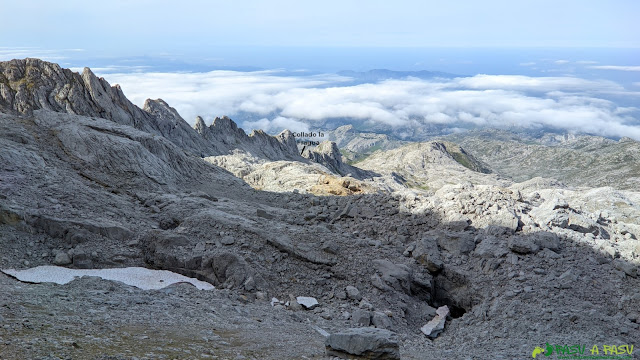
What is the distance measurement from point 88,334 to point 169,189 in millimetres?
20999

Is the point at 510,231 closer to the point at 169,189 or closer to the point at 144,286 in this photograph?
the point at 144,286

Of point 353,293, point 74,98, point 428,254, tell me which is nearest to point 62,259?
point 353,293

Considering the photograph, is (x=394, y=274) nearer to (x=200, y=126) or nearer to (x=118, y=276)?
(x=118, y=276)

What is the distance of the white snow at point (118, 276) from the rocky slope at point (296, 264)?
609mm

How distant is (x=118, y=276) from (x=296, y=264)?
7.37 m

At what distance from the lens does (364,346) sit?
11.7 meters

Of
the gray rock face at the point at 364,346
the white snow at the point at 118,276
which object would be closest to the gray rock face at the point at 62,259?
the white snow at the point at 118,276

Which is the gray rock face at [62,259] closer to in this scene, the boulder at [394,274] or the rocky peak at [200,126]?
the boulder at [394,274]

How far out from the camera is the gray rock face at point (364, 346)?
460 inches

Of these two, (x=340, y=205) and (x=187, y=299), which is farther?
(x=340, y=205)

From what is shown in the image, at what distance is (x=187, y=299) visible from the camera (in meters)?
16.0

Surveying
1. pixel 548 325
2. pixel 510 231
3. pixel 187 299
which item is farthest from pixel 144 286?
pixel 510 231

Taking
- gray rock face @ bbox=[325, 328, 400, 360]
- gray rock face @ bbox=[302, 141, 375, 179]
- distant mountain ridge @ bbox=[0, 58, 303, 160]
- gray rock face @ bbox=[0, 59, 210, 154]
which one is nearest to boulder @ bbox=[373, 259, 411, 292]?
gray rock face @ bbox=[325, 328, 400, 360]

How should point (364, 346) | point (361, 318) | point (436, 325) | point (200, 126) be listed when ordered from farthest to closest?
point (200, 126) → point (436, 325) → point (361, 318) → point (364, 346)
